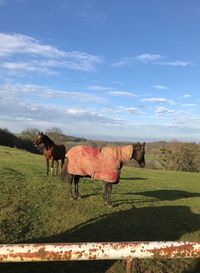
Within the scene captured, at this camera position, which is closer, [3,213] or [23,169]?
[3,213]

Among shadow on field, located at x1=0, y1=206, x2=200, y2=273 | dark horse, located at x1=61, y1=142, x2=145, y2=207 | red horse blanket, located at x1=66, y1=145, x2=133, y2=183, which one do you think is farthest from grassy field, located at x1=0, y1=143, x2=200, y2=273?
red horse blanket, located at x1=66, y1=145, x2=133, y2=183

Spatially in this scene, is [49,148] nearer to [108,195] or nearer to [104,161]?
[104,161]

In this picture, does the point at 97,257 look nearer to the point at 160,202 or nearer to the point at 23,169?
the point at 160,202

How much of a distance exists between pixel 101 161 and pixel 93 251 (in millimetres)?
9166

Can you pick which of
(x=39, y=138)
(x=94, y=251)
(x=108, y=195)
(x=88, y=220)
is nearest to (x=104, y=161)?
(x=108, y=195)

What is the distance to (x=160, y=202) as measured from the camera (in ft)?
49.6

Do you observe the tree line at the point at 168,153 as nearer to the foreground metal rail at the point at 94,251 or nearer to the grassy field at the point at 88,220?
the grassy field at the point at 88,220

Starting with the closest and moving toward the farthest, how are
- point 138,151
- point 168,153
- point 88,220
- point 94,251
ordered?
point 94,251 → point 88,220 → point 138,151 → point 168,153

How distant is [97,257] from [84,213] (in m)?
7.83

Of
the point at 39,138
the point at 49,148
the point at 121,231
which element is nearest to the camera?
the point at 121,231

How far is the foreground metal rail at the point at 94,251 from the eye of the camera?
13.0 ft

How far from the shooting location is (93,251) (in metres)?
4.04

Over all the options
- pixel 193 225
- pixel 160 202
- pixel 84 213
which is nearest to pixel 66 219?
pixel 84 213

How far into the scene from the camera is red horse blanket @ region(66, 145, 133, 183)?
1313 centimetres
